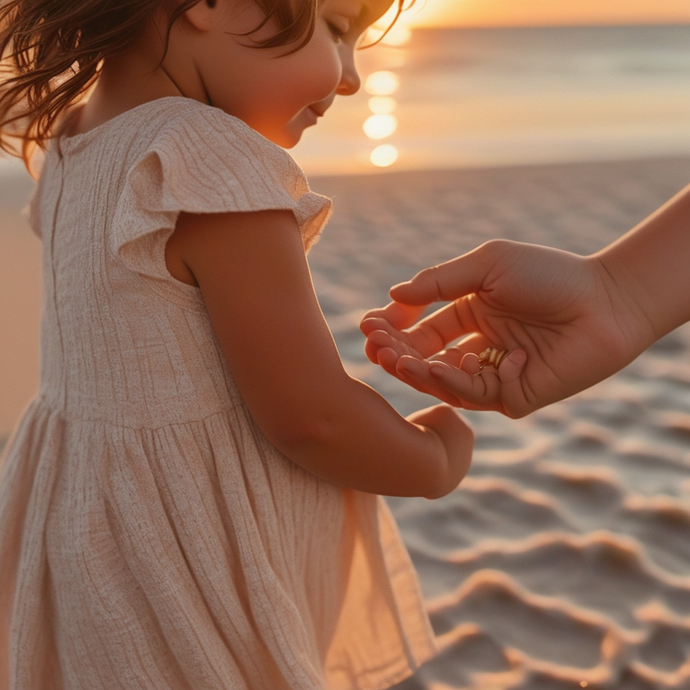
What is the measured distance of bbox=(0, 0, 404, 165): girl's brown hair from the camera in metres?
1.09

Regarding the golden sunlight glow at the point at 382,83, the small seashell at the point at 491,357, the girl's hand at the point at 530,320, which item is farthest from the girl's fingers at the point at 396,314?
the golden sunlight glow at the point at 382,83

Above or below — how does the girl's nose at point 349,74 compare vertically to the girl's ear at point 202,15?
below

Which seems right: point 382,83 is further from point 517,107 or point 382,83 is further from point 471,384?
point 471,384

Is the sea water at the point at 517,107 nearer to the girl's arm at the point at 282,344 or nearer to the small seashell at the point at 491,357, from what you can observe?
the small seashell at the point at 491,357

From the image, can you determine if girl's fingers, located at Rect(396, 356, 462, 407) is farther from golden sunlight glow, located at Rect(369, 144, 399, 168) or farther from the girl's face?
golden sunlight glow, located at Rect(369, 144, 399, 168)

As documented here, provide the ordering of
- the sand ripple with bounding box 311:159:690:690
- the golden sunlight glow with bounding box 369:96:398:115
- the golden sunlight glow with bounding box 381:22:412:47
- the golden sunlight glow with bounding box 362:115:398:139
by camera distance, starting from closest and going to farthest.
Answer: the sand ripple with bounding box 311:159:690:690, the golden sunlight glow with bounding box 362:115:398:139, the golden sunlight glow with bounding box 369:96:398:115, the golden sunlight glow with bounding box 381:22:412:47

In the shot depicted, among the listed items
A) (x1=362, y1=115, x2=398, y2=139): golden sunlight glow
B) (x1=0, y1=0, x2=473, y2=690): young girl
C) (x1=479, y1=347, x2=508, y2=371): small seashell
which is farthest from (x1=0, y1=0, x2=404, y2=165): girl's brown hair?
(x1=362, y1=115, x2=398, y2=139): golden sunlight glow

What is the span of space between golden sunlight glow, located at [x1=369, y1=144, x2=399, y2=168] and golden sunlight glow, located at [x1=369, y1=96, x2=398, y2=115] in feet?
5.91

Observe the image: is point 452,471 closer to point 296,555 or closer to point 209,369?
point 296,555

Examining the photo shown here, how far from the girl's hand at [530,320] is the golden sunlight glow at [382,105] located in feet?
25.8

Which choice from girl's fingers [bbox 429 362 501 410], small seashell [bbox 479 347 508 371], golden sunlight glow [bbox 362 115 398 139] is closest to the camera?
girl's fingers [bbox 429 362 501 410]

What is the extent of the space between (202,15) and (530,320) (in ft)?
2.36

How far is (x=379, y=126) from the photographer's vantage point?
8.37 meters

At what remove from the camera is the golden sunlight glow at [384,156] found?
6754 mm
